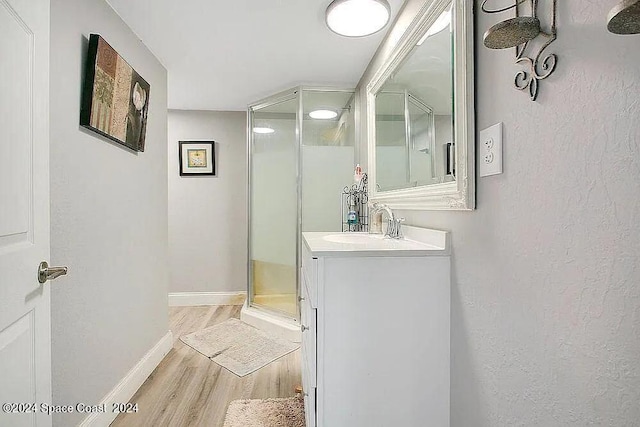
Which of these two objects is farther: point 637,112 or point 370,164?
point 370,164

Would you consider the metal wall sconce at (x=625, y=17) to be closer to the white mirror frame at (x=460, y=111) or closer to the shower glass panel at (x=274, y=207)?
the white mirror frame at (x=460, y=111)

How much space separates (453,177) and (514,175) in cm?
35

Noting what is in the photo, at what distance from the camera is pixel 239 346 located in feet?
9.21

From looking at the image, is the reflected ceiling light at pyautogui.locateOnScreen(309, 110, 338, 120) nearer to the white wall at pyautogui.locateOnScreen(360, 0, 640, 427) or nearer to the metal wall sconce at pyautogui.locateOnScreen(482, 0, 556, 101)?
the white wall at pyautogui.locateOnScreen(360, 0, 640, 427)

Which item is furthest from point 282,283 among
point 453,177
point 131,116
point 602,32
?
point 602,32

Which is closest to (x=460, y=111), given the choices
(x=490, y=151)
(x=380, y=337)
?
(x=490, y=151)

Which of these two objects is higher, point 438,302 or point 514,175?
point 514,175

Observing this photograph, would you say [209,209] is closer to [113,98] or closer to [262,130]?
[262,130]

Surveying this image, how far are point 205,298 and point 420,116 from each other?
10.7 feet

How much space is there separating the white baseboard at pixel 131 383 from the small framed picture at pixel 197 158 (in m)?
1.88

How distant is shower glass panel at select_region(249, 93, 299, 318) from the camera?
10.6 feet

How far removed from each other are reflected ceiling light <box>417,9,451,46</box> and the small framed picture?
2.93 meters

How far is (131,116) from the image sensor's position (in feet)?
6.63

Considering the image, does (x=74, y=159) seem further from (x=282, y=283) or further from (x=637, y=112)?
(x=282, y=283)
